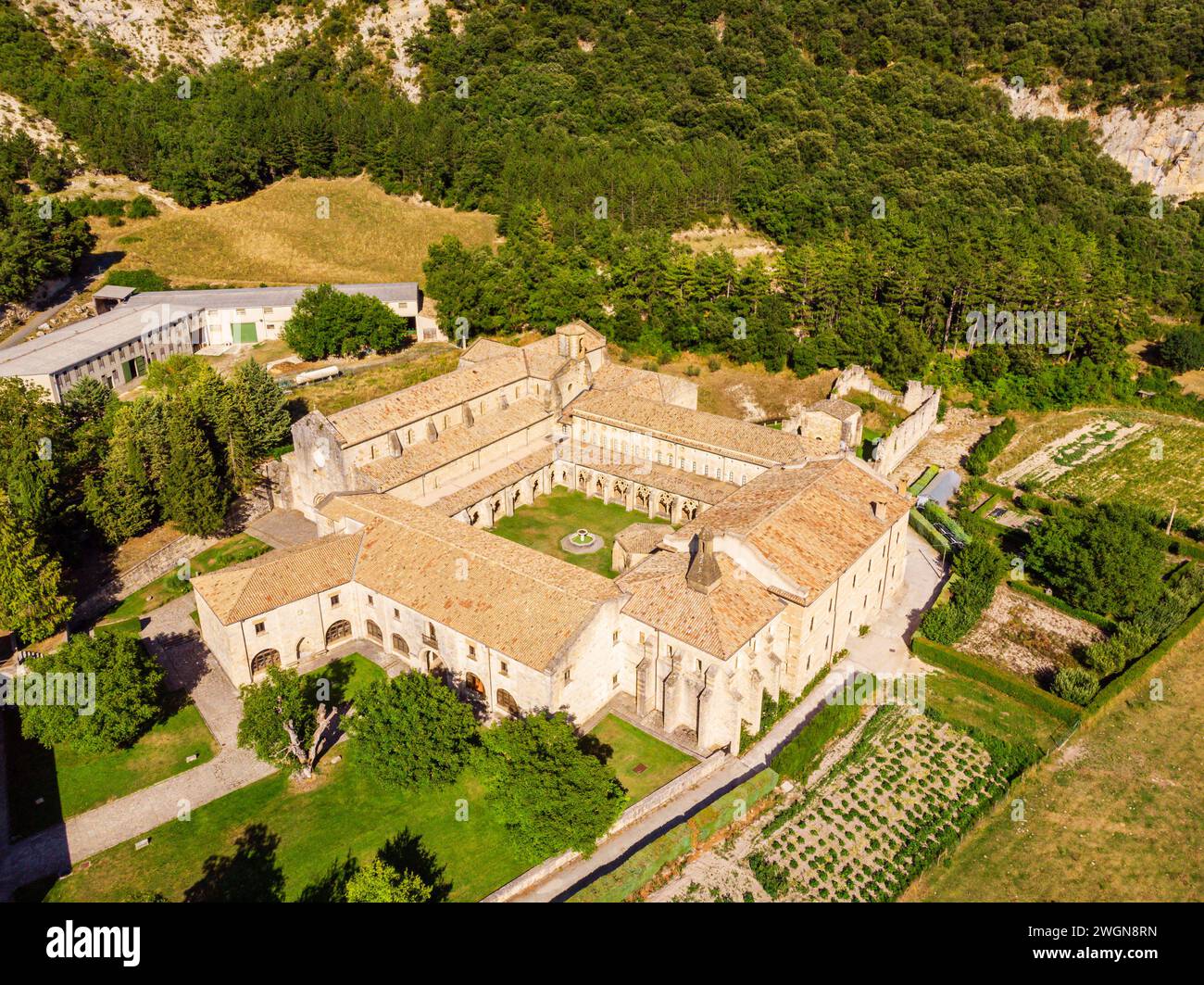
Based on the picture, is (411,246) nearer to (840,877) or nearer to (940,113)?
(940,113)

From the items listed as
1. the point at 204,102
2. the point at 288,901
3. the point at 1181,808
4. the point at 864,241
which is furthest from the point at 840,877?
the point at 204,102

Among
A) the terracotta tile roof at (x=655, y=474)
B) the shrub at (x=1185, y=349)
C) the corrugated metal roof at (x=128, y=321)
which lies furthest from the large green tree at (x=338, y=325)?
the shrub at (x=1185, y=349)

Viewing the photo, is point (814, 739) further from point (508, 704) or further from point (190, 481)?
point (190, 481)

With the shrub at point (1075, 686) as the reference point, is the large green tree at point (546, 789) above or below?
above

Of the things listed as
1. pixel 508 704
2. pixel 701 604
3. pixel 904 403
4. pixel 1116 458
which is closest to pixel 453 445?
pixel 508 704

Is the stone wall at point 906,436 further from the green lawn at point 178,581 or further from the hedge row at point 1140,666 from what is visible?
the green lawn at point 178,581

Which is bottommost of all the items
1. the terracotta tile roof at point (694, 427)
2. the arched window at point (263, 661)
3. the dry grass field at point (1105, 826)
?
the dry grass field at point (1105, 826)

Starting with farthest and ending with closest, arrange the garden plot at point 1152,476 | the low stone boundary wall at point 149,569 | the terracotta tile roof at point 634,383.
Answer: the terracotta tile roof at point 634,383 → the garden plot at point 1152,476 → the low stone boundary wall at point 149,569
